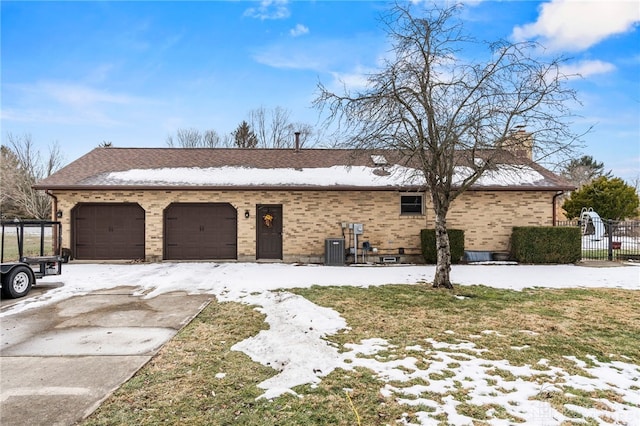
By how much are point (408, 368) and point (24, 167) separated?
32.1m

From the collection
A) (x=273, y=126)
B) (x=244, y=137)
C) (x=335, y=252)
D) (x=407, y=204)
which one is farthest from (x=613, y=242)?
(x=244, y=137)

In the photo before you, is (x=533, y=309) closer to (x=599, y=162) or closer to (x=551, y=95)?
(x=551, y=95)

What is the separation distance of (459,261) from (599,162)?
3999cm

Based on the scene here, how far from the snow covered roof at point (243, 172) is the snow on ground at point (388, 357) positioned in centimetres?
402

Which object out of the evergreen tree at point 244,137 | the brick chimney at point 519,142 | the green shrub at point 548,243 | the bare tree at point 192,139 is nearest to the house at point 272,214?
the green shrub at point 548,243

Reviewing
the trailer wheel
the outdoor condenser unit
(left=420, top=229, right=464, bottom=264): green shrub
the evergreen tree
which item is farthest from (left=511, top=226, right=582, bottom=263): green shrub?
the evergreen tree

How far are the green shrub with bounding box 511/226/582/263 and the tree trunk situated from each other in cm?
584

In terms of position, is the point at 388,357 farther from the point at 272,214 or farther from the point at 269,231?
the point at 272,214

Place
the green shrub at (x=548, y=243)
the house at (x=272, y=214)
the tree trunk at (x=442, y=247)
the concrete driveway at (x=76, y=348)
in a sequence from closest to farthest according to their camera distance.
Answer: the concrete driveway at (x=76, y=348)
the tree trunk at (x=442, y=247)
the green shrub at (x=548, y=243)
the house at (x=272, y=214)

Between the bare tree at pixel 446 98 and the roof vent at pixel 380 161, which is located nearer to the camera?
the bare tree at pixel 446 98

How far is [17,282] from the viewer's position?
7.27 meters

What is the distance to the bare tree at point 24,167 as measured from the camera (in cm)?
2244

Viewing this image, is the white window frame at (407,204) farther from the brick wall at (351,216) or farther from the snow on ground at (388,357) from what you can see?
the snow on ground at (388,357)

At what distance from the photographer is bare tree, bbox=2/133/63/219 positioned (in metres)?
22.4
